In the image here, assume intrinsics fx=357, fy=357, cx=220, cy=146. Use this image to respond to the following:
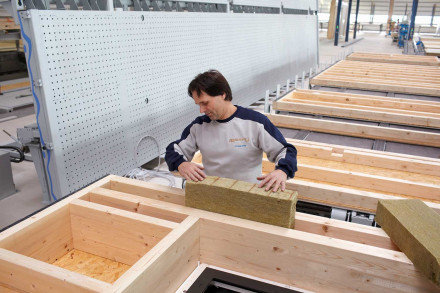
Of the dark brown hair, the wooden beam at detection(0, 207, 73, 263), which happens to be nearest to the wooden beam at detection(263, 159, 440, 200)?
the dark brown hair

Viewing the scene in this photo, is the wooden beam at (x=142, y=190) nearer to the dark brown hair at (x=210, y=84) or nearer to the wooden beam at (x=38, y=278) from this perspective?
the dark brown hair at (x=210, y=84)

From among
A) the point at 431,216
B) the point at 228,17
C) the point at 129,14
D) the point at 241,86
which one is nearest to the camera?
the point at 431,216

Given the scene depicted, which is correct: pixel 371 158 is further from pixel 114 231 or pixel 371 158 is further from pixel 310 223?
pixel 114 231

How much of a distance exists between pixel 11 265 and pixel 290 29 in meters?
8.87

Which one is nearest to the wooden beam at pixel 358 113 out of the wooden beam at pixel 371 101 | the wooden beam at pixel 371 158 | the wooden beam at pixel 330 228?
the wooden beam at pixel 371 101

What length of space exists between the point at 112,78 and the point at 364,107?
2.94 meters

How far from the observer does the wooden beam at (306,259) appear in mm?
1385

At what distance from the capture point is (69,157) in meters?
3.19

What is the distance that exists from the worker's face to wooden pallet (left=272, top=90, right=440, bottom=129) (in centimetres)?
248

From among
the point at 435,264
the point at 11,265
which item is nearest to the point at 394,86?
the point at 435,264

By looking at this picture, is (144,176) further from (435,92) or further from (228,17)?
(435,92)

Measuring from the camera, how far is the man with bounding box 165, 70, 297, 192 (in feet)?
6.15

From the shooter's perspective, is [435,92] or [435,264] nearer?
[435,264]

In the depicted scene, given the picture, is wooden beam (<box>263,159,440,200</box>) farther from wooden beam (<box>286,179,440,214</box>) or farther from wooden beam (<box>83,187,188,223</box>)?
wooden beam (<box>83,187,188,223</box>)
